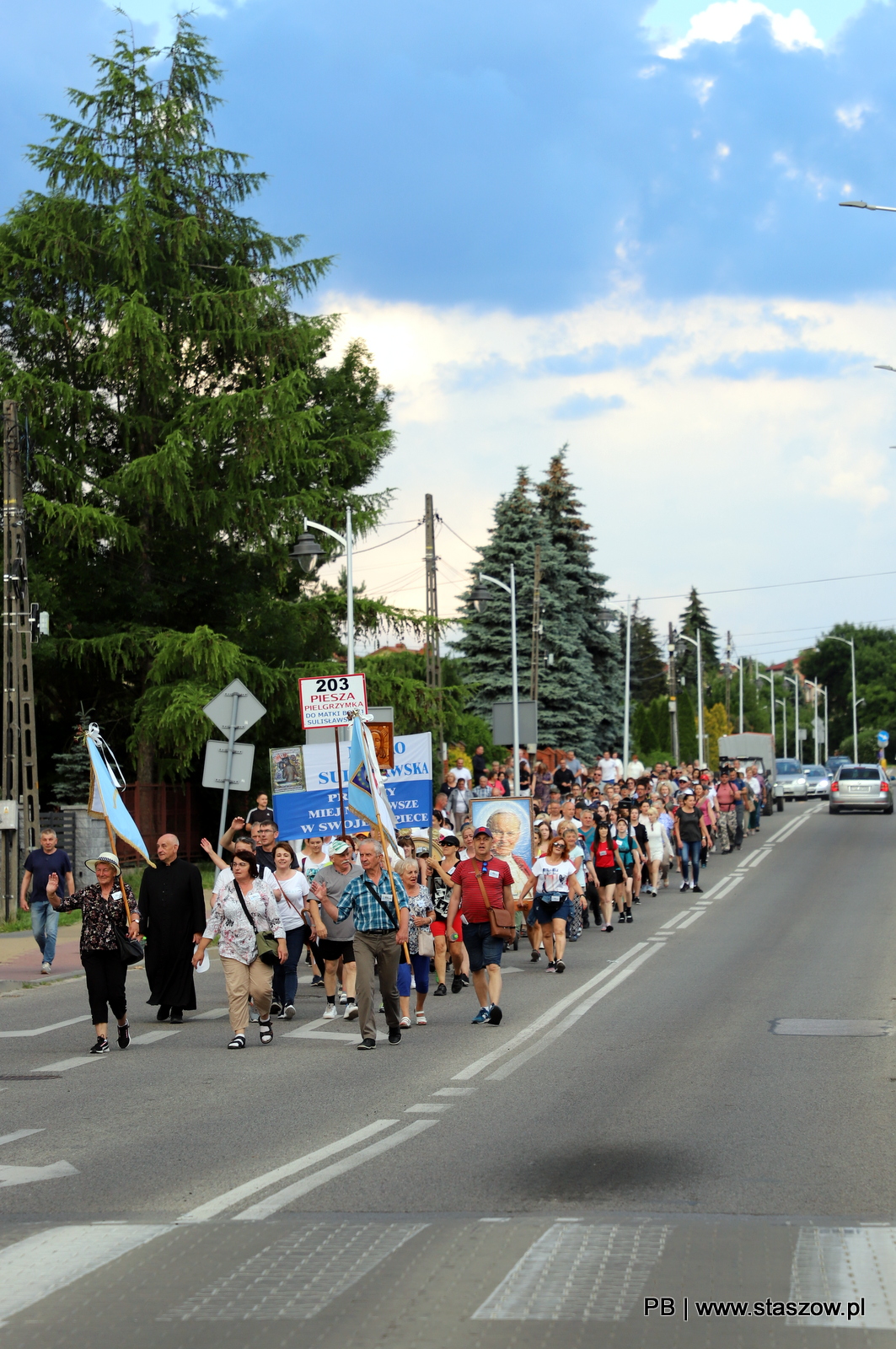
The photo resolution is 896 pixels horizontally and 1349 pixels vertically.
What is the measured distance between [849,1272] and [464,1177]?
7.79 feet

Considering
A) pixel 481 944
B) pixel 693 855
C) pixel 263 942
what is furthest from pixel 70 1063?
pixel 693 855

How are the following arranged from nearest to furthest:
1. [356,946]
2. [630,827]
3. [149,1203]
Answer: [149,1203] → [356,946] → [630,827]

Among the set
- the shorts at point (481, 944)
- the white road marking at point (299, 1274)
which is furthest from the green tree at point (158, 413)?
the white road marking at point (299, 1274)

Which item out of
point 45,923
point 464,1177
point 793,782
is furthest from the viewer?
point 793,782

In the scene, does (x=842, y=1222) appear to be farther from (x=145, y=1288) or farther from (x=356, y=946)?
(x=356, y=946)

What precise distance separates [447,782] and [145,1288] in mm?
27472

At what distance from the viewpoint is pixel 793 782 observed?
63969 millimetres

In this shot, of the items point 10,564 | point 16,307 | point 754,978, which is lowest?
point 754,978

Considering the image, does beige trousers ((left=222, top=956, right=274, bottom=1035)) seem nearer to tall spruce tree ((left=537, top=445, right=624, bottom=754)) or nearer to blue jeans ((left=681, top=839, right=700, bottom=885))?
blue jeans ((left=681, top=839, right=700, bottom=885))

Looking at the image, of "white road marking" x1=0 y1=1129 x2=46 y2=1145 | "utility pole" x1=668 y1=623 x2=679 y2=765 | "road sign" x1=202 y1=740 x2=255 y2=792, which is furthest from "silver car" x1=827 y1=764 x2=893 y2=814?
"white road marking" x1=0 y1=1129 x2=46 y2=1145

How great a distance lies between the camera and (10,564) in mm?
23188

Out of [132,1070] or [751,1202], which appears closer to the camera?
[751,1202]

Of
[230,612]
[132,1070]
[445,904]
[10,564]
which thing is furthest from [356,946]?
[230,612]

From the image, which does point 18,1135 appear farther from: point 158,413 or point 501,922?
point 158,413
